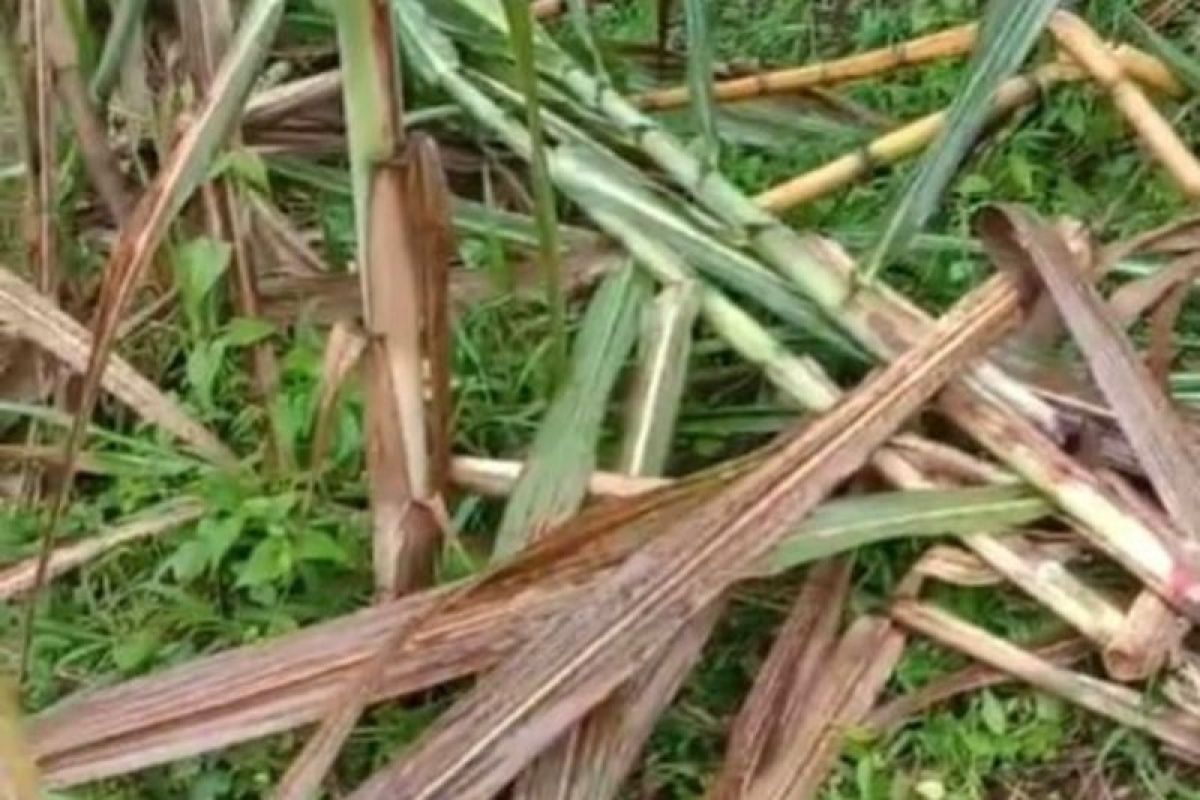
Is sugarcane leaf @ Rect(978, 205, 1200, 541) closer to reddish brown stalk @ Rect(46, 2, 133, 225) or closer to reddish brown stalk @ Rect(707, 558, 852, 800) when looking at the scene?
reddish brown stalk @ Rect(707, 558, 852, 800)

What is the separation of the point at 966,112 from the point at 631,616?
511mm

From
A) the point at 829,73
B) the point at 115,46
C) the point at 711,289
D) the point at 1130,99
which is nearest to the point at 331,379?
the point at 711,289

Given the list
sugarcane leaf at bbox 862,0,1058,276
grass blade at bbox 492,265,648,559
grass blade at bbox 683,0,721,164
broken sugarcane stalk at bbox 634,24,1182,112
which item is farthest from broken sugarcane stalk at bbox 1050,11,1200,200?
grass blade at bbox 492,265,648,559

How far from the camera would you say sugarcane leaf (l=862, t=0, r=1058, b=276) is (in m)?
2.18

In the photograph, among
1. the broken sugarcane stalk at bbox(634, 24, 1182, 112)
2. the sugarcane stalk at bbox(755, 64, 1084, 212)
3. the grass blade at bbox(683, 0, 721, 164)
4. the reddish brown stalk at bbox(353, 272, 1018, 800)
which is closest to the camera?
the reddish brown stalk at bbox(353, 272, 1018, 800)

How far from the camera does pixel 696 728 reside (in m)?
2.22

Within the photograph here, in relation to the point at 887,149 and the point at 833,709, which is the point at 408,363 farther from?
the point at 887,149

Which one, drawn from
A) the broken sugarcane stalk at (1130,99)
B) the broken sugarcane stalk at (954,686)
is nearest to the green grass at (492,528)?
the broken sugarcane stalk at (954,686)

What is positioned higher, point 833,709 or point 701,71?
point 701,71

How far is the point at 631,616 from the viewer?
2.03 meters

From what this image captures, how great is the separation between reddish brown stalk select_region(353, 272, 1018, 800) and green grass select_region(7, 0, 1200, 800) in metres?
0.14

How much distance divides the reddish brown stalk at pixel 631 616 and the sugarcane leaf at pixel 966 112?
17 centimetres

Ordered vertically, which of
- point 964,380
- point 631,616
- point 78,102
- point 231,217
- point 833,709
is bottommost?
point 833,709

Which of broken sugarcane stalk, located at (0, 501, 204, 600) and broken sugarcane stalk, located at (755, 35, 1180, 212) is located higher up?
broken sugarcane stalk, located at (755, 35, 1180, 212)
